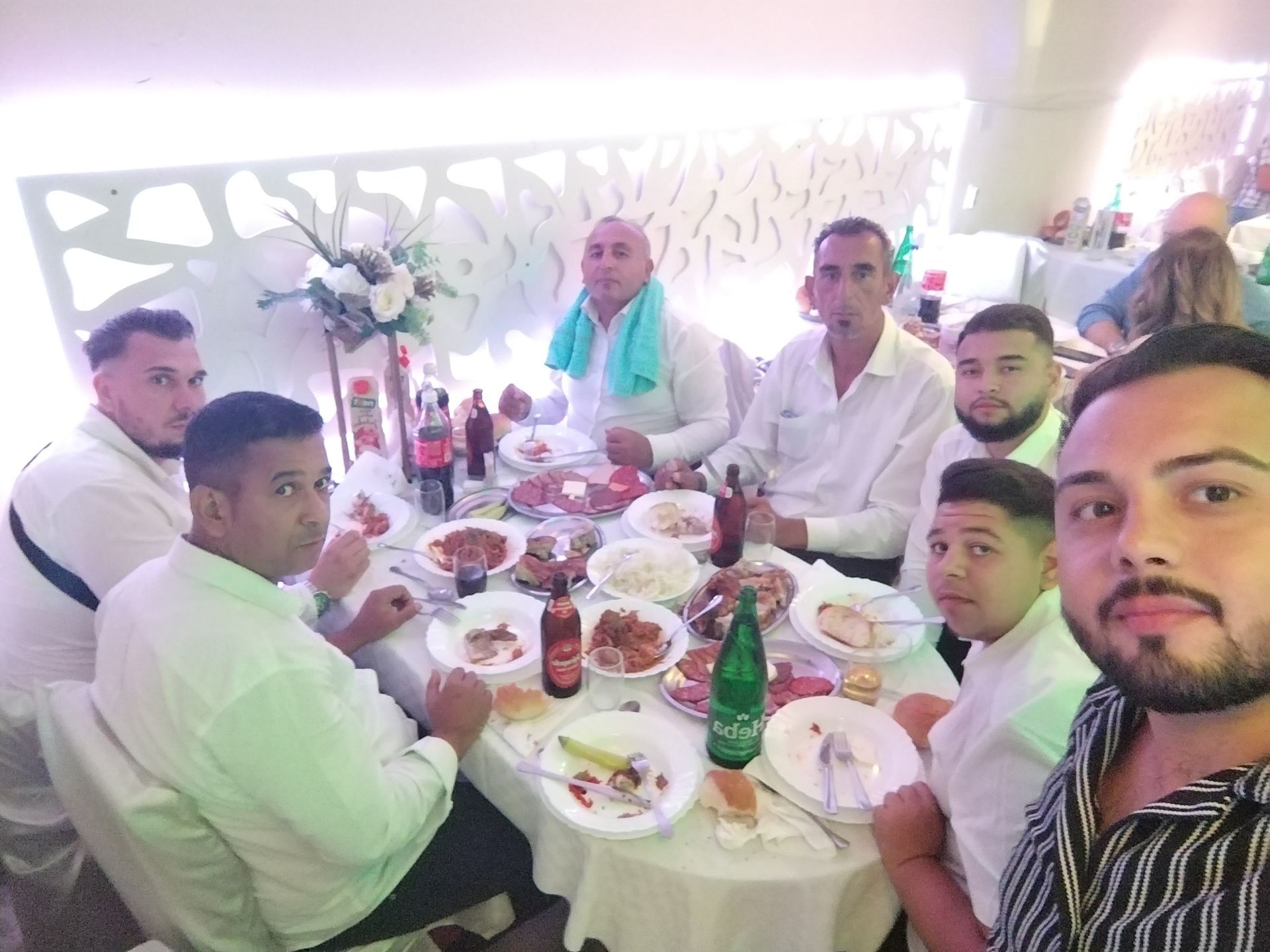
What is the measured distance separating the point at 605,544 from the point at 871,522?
0.83 meters

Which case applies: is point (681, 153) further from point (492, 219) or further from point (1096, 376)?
point (1096, 376)

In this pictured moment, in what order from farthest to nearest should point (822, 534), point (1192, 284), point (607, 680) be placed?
point (1192, 284) → point (822, 534) → point (607, 680)

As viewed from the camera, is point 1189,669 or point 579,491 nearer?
point 1189,669

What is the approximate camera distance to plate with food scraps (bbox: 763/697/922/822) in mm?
1248

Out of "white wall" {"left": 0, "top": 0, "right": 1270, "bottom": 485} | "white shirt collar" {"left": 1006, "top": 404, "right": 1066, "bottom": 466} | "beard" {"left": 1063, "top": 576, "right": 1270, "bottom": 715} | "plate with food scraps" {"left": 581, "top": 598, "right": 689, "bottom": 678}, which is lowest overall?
"plate with food scraps" {"left": 581, "top": 598, "right": 689, "bottom": 678}

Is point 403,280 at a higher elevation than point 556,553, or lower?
higher

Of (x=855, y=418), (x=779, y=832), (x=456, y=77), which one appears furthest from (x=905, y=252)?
(x=779, y=832)

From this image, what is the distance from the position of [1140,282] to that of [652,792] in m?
3.03

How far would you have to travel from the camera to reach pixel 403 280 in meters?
2.20

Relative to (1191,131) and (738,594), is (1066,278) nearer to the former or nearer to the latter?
(1191,131)

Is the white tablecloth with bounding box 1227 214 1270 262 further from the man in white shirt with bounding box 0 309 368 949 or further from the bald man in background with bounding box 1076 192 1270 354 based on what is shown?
the man in white shirt with bounding box 0 309 368 949

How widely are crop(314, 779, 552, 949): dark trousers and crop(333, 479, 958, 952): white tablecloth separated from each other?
0.17 meters

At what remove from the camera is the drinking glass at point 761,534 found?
1.87 metres

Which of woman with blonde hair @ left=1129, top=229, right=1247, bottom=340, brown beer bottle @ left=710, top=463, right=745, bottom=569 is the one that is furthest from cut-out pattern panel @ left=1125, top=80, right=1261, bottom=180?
brown beer bottle @ left=710, top=463, right=745, bottom=569
